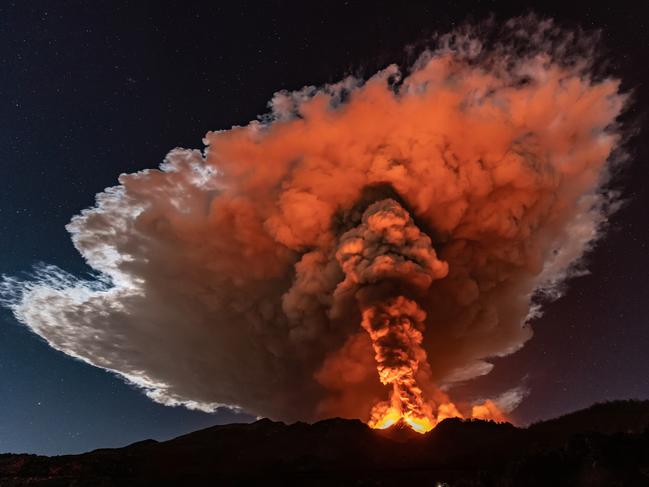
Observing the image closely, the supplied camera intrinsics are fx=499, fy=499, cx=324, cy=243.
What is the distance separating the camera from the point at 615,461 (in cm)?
2830

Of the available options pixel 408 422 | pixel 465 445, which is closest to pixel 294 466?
pixel 408 422

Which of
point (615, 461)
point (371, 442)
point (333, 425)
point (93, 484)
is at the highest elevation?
point (333, 425)

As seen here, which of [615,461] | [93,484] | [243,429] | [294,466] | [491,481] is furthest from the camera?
[243,429]

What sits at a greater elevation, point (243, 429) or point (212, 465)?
point (243, 429)

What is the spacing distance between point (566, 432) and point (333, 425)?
30.9 metres

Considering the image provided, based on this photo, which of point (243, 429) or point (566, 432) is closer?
point (566, 432)

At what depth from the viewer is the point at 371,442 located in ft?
209

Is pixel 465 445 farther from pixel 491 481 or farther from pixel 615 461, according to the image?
pixel 615 461

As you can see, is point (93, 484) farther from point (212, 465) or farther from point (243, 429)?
point (243, 429)

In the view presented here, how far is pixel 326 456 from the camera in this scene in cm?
6291

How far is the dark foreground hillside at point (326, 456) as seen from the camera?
5362 cm

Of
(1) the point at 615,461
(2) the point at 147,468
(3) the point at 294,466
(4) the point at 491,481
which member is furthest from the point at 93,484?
(1) the point at 615,461

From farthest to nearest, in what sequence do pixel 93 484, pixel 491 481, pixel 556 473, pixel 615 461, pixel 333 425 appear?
pixel 333 425 < pixel 93 484 < pixel 491 481 < pixel 556 473 < pixel 615 461

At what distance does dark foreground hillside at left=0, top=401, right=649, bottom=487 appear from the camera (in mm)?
53625
